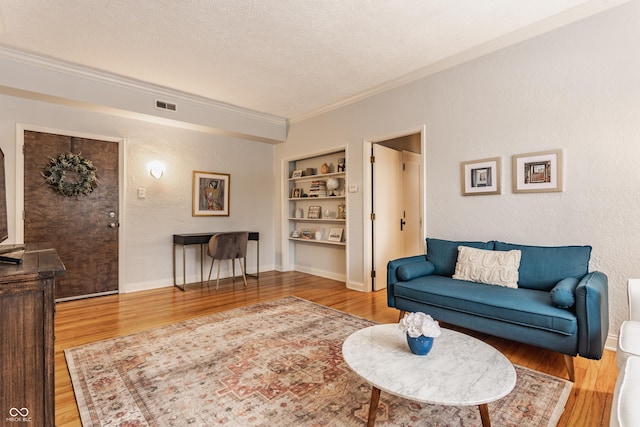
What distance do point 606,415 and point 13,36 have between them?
524 centimetres

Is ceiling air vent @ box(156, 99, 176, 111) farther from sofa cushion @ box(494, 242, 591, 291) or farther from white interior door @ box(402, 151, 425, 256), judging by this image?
sofa cushion @ box(494, 242, 591, 291)

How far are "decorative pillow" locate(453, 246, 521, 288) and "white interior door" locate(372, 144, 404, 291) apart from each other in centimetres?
148

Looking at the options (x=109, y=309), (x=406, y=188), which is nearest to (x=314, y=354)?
(x=109, y=309)

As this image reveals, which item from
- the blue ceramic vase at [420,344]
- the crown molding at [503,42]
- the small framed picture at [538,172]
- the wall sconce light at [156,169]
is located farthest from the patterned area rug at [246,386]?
the crown molding at [503,42]

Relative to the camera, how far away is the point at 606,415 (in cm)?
163

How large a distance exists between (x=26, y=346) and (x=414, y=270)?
268 cm

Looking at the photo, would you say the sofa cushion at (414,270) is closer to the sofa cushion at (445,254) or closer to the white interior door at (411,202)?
the sofa cushion at (445,254)

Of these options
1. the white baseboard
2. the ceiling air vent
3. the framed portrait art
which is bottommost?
the white baseboard

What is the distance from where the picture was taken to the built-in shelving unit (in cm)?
488

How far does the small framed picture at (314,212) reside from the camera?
5.27 m

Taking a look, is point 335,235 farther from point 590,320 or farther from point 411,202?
point 590,320

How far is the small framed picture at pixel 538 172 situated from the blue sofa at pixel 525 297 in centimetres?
54

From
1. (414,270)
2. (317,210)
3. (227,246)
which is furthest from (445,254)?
(227,246)

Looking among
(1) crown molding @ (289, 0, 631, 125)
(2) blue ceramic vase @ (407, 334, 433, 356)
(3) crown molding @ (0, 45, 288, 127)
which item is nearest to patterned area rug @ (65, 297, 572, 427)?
(2) blue ceramic vase @ (407, 334, 433, 356)
